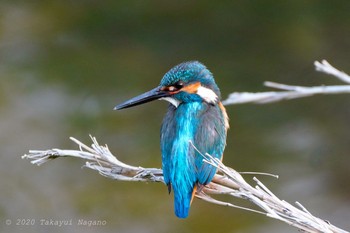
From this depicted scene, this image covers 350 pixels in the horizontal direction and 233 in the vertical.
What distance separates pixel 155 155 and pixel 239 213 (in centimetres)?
65

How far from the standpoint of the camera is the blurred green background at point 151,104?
4547mm

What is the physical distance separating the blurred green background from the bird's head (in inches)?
62.9

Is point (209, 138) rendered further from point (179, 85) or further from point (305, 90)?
point (305, 90)

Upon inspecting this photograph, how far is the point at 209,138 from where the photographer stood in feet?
8.86

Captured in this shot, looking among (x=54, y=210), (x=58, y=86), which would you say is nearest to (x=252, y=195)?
(x=54, y=210)

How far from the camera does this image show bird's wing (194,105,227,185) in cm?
258

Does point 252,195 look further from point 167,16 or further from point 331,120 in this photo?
point 167,16

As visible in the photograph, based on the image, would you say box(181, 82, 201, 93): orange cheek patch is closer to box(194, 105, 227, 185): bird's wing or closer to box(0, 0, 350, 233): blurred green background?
box(194, 105, 227, 185): bird's wing

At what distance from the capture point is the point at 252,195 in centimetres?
191

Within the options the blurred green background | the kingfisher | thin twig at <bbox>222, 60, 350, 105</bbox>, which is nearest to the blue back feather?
the kingfisher

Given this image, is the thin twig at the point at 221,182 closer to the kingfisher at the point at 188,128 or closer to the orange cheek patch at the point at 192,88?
the kingfisher at the point at 188,128

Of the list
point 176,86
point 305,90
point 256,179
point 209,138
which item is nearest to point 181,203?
point 209,138

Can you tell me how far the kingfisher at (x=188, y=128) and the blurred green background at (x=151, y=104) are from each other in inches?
64.0

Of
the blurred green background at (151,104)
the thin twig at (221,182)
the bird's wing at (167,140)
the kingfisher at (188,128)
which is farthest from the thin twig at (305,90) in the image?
the blurred green background at (151,104)
